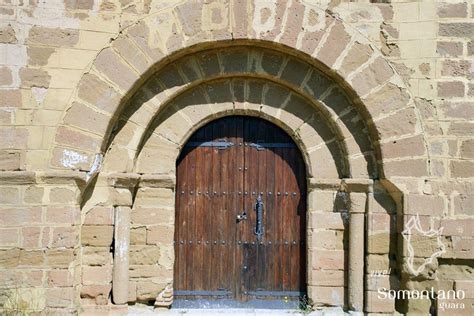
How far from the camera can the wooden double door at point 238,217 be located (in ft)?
17.3

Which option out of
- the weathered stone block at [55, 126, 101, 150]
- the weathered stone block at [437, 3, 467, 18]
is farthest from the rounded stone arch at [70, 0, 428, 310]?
the weathered stone block at [437, 3, 467, 18]

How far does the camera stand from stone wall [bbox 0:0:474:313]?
4648 millimetres

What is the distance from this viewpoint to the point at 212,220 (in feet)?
17.3

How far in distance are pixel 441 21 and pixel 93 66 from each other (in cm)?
332

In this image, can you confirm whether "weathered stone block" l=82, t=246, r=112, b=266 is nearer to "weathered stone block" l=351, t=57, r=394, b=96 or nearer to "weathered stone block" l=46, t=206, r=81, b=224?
"weathered stone block" l=46, t=206, r=81, b=224

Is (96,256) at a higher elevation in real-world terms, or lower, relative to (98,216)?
lower

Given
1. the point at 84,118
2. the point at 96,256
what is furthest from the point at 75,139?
the point at 96,256

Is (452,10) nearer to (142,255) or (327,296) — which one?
(327,296)

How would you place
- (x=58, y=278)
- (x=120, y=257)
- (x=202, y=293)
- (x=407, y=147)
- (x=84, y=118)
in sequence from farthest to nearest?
(x=202, y=293)
(x=120, y=257)
(x=407, y=147)
(x=84, y=118)
(x=58, y=278)

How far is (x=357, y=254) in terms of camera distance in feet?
16.3

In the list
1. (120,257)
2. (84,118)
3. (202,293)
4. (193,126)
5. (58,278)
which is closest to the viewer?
(58,278)

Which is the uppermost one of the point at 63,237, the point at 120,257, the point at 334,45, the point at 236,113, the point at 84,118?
the point at 334,45

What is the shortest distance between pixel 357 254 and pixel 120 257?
2.28 metres

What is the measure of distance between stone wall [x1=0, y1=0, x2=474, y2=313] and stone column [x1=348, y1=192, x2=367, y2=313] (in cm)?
7
